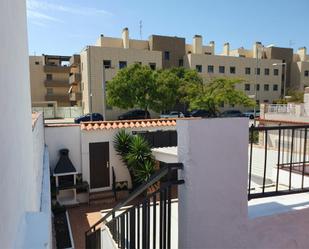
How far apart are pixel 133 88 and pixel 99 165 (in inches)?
665

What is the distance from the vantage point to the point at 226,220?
2336 millimetres

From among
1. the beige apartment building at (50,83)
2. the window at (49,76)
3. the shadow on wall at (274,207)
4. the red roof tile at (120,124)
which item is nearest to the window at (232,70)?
the beige apartment building at (50,83)

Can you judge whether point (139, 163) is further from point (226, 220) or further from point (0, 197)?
point (0, 197)

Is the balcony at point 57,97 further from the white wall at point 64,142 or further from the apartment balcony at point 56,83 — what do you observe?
the white wall at point 64,142

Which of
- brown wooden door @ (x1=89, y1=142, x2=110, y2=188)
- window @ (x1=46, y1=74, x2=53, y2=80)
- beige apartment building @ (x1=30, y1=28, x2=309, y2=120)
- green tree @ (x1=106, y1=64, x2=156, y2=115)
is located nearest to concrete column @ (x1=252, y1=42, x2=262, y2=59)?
beige apartment building @ (x1=30, y1=28, x2=309, y2=120)

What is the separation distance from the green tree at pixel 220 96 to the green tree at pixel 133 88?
18.6ft

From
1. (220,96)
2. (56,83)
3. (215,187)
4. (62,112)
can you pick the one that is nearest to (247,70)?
(220,96)

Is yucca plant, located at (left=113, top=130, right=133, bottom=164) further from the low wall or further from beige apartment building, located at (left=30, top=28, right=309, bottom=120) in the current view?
the low wall

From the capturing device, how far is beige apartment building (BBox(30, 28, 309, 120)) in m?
31.8

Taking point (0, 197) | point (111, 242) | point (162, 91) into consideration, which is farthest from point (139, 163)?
point (162, 91)

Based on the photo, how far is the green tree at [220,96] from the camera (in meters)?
20.1

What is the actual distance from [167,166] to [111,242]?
283cm

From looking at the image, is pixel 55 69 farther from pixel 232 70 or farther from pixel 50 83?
pixel 232 70

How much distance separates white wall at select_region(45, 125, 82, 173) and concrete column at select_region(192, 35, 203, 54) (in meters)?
32.8
